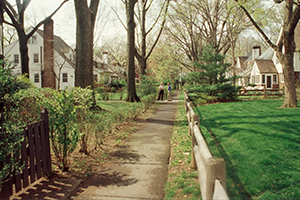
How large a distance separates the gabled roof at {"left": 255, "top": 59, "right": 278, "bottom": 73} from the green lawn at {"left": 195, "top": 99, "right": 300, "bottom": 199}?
120ft

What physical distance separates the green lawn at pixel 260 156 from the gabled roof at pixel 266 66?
36.6 meters

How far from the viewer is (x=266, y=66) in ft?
144

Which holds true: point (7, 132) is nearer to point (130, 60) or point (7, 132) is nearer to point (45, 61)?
point (130, 60)

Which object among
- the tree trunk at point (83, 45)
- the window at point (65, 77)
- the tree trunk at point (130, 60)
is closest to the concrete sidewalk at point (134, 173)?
the tree trunk at point (83, 45)

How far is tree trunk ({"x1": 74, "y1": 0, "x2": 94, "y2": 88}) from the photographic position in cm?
1191

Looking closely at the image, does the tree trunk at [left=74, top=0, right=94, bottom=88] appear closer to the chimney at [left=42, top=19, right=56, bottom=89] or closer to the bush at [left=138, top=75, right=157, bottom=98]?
the bush at [left=138, top=75, right=157, bottom=98]

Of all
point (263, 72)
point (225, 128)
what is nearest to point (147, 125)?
point (225, 128)

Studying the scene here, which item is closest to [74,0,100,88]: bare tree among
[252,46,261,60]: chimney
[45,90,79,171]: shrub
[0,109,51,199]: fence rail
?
[45,90,79,171]: shrub

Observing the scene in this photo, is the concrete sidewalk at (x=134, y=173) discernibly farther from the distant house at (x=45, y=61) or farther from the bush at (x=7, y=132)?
the distant house at (x=45, y=61)

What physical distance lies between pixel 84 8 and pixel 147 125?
628 centimetres

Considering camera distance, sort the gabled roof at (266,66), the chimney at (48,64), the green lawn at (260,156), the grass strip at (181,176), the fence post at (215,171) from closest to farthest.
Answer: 1. the fence post at (215,171)
2. the grass strip at (181,176)
3. the green lawn at (260,156)
4. the chimney at (48,64)
5. the gabled roof at (266,66)

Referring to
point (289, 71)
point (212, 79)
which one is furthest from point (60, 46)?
point (289, 71)

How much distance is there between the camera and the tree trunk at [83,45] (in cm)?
1191

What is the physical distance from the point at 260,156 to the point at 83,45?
9.29 metres
